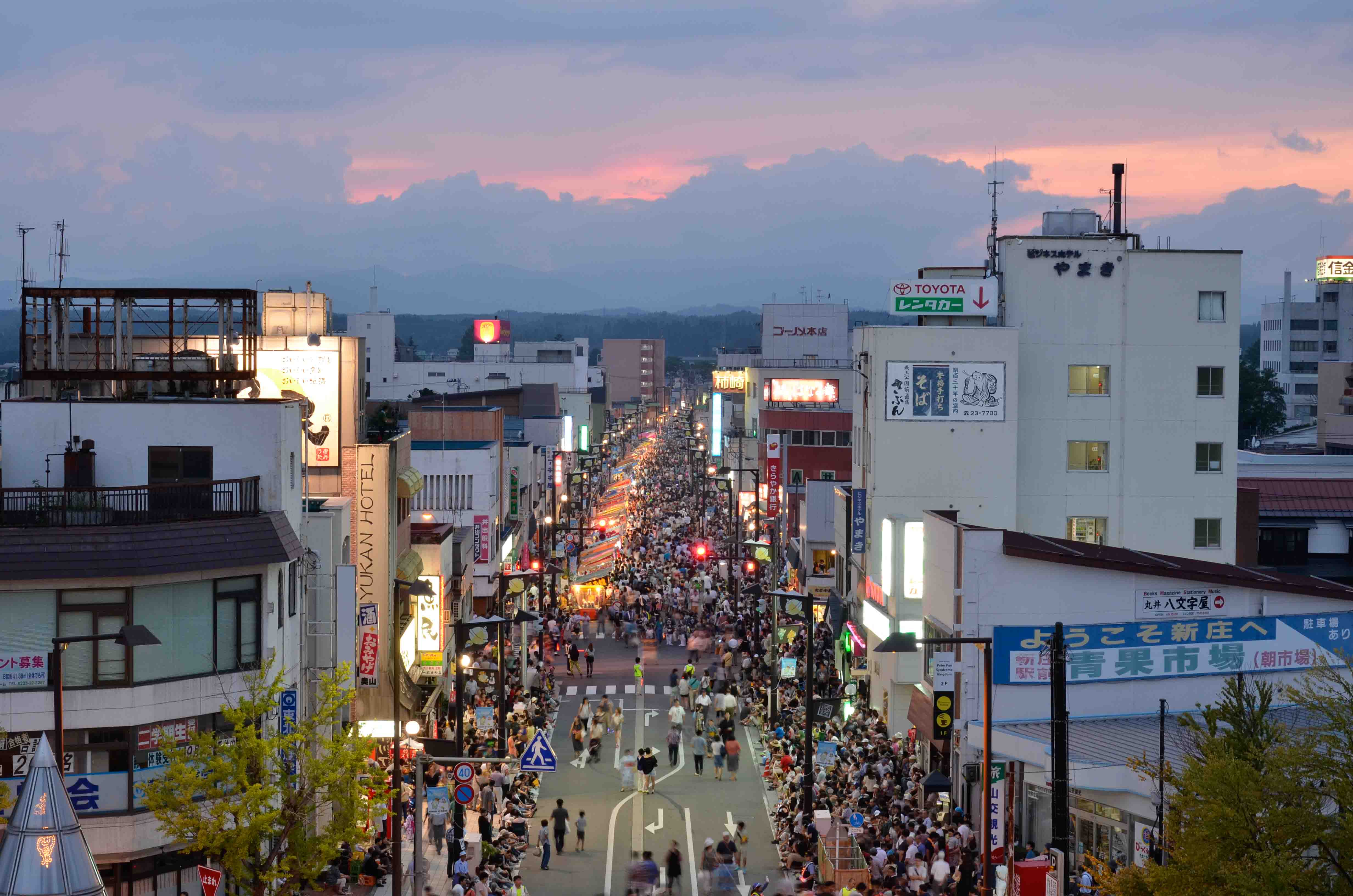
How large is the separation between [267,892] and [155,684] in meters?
4.06

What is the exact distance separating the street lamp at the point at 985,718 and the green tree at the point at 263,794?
30.5ft

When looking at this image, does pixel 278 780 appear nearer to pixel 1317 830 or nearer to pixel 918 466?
pixel 1317 830

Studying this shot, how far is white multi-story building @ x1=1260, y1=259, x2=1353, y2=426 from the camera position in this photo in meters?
150

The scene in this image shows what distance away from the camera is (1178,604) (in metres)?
33.2

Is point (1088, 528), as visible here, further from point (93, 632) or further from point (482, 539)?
point (93, 632)

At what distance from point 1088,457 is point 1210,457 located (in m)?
4.06

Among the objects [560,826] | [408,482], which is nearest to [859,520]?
[408,482]

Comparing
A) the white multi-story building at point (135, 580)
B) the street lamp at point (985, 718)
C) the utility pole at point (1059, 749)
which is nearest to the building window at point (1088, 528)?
the street lamp at point (985, 718)

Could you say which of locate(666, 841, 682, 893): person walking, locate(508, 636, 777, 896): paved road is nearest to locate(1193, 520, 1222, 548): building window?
locate(508, 636, 777, 896): paved road

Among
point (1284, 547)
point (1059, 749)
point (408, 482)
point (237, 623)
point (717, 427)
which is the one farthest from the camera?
point (717, 427)

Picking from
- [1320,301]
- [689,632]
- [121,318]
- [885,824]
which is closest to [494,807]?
[885,824]

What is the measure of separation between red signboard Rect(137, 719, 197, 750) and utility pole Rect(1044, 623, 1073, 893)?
14234 millimetres

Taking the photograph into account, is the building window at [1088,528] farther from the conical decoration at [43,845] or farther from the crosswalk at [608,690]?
the conical decoration at [43,845]

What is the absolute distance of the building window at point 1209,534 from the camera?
49.0 metres
